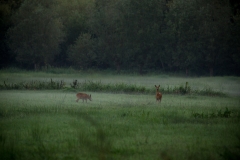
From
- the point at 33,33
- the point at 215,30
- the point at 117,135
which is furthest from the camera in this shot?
the point at 33,33

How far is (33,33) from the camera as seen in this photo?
192 feet

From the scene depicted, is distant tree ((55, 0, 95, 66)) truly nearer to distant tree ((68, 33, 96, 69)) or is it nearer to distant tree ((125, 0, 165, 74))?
distant tree ((68, 33, 96, 69))

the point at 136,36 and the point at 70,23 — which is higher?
the point at 70,23

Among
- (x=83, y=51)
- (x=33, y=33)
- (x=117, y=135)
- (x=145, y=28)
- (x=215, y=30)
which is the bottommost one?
(x=117, y=135)

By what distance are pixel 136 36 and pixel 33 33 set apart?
1538cm

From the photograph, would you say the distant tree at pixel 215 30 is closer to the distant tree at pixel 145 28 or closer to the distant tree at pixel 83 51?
the distant tree at pixel 145 28

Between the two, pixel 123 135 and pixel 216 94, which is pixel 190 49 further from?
pixel 123 135

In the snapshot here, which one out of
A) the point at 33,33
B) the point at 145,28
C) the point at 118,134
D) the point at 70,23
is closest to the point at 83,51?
the point at 70,23

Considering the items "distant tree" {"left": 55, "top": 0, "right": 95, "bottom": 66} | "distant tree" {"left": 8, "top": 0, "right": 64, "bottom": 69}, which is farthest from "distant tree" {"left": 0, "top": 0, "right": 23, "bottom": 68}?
"distant tree" {"left": 55, "top": 0, "right": 95, "bottom": 66}

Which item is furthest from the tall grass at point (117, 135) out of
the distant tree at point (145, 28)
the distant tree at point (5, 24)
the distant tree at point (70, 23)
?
the distant tree at point (70, 23)

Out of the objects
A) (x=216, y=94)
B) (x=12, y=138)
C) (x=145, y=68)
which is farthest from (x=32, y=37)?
(x=12, y=138)

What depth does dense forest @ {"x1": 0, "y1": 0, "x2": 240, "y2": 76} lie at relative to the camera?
179 ft

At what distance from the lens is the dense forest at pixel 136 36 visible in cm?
5450

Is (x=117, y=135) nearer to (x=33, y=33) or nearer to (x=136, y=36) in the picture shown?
(x=136, y=36)
